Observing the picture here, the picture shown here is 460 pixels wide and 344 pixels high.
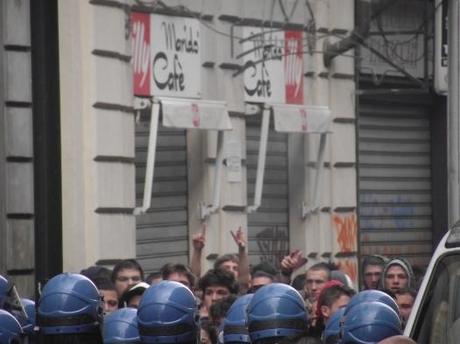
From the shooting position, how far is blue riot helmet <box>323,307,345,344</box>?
8005mm

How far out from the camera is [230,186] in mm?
17875

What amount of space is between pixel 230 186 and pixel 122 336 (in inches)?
386

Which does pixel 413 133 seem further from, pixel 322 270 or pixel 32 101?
pixel 322 270

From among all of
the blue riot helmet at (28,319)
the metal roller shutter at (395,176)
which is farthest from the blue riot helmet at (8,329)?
the metal roller shutter at (395,176)

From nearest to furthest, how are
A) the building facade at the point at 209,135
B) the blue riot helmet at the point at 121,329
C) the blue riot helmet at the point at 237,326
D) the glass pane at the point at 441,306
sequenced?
the glass pane at the point at 441,306, the blue riot helmet at the point at 121,329, the blue riot helmet at the point at 237,326, the building facade at the point at 209,135

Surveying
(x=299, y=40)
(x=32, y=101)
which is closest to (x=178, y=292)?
(x=32, y=101)

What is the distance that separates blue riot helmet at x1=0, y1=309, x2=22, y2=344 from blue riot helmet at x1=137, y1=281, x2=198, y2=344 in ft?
1.73

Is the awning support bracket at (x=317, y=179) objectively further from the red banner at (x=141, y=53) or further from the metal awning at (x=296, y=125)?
the red banner at (x=141, y=53)

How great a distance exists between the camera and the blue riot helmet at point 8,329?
25.3 ft

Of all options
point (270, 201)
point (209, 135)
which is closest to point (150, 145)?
point (209, 135)

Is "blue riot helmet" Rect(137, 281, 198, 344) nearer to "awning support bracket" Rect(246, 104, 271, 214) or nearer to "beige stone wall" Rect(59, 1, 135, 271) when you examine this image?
"beige stone wall" Rect(59, 1, 135, 271)

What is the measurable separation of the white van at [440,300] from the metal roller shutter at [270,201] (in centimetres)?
1112

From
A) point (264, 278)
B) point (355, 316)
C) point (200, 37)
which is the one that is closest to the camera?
point (355, 316)

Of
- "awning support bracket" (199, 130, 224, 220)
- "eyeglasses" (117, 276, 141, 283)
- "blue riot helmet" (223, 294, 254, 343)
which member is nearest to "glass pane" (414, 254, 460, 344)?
Result: "blue riot helmet" (223, 294, 254, 343)
